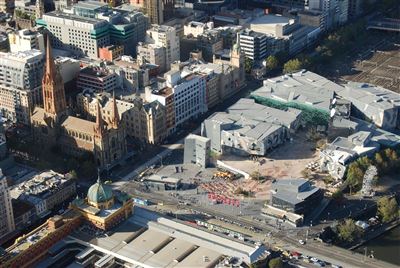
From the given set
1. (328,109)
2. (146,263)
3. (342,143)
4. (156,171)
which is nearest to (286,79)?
(328,109)

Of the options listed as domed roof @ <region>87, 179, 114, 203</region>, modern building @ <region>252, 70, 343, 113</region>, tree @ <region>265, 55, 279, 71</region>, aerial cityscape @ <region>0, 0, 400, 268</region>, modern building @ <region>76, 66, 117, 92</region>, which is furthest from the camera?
tree @ <region>265, 55, 279, 71</region>

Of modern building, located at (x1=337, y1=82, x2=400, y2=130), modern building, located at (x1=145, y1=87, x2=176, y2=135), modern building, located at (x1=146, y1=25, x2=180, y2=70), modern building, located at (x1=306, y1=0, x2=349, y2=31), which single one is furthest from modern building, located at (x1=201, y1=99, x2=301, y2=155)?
modern building, located at (x1=306, y1=0, x2=349, y2=31)

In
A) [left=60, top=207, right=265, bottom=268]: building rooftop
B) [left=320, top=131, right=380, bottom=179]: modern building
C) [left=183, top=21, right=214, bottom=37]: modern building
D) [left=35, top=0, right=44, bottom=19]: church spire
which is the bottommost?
[left=60, top=207, right=265, bottom=268]: building rooftop

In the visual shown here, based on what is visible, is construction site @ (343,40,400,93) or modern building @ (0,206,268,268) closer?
modern building @ (0,206,268,268)

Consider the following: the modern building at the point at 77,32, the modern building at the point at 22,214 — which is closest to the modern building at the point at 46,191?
Answer: the modern building at the point at 22,214

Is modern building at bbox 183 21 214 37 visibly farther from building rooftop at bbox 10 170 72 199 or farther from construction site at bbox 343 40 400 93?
building rooftop at bbox 10 170 72 199

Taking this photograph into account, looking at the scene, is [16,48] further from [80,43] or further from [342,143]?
[342,143]

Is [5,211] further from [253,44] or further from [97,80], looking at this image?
[253,44]
